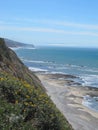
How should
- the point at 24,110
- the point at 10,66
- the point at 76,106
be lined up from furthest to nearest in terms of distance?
the point at 76,106 < the point at 10,66 < the point at 24,110

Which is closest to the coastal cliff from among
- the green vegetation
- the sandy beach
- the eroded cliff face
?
the green vegetation

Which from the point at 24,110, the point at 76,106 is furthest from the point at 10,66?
the point at 76,106

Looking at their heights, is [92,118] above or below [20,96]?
below

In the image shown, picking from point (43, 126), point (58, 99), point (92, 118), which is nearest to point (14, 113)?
point (43, 126)

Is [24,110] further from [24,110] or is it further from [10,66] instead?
[10,66]

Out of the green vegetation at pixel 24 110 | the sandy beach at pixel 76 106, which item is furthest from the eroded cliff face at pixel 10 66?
the green vegetation at pixel 24 110

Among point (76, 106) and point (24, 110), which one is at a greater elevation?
point (24, 110)

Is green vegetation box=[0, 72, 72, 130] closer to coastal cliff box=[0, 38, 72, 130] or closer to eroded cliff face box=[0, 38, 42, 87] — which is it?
coastal cliff box=[0, 38, 72, 130]

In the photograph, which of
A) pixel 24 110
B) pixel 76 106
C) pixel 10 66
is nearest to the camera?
pixel 24 110

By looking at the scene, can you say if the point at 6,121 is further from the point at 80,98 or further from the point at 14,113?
the point at 80,98
